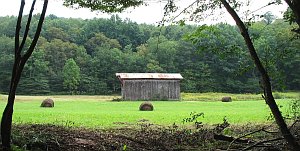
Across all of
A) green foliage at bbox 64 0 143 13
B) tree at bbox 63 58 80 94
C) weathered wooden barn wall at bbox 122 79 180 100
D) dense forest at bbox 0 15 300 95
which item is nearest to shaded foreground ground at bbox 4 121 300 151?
green foliage at bbox 64 0 143 13

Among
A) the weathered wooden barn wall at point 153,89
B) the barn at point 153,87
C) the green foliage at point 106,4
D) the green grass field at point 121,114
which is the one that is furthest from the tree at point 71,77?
the green foliage at point 106,4

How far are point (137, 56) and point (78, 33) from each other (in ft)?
35.6

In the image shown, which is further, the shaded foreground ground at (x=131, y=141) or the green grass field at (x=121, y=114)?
the green grass field at (x=121, y=114)

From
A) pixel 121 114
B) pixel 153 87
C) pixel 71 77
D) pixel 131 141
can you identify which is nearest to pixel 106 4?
pixel 131 141

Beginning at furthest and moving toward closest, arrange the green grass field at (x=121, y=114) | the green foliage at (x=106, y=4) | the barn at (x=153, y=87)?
the barn at (x=153, y=87)
the green grass field at (x=121, y=114)
the green foliage at (x=106, y=4)

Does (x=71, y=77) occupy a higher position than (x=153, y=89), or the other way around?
(x=71, y=77)

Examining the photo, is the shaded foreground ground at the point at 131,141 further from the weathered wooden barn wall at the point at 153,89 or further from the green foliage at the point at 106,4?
the weathered wooden barn wall at the point at 153,89

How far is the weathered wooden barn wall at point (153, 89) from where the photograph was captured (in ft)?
145

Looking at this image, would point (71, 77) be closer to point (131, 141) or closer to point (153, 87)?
point (153, 87)

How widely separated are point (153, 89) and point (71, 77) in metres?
14.7

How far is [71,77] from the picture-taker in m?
54.8

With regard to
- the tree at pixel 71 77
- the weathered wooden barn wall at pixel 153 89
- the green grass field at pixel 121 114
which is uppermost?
the tree at pixel 71 77

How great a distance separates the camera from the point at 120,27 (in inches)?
2576

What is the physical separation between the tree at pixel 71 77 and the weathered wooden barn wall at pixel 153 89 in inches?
517
